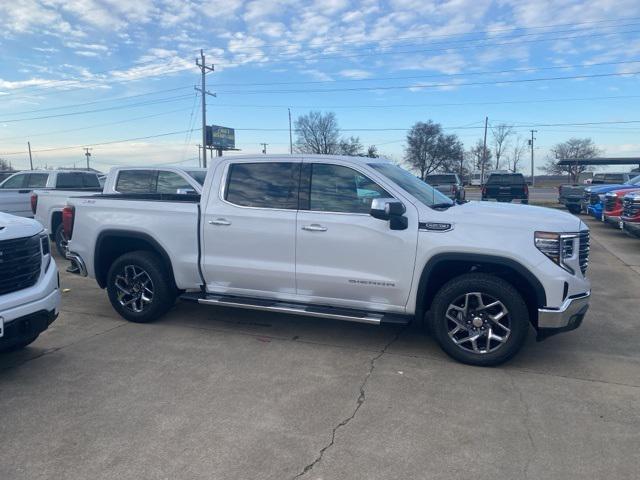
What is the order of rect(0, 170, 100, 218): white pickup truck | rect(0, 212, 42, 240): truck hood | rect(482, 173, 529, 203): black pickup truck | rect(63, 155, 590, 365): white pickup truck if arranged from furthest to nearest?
rect(482, 173, 529, 203): black pickup truck → rect(0, 170, 100, 218): white pickup truck → rect(63, 155, 590, 365): white pickup truck → rect(0, 212, 42, 240): truck hood

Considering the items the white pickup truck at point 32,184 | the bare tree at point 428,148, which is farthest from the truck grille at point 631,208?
the bare tree at point 428,148

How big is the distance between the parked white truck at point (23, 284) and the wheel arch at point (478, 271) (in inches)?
128

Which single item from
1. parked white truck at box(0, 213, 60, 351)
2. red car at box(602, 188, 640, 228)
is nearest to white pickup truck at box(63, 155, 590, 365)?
parked white truck at box(0, 213, 60, 351)

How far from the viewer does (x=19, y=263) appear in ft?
13.7

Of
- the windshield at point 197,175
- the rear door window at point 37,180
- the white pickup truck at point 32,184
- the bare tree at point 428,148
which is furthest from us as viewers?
the bare tree at point 428,148

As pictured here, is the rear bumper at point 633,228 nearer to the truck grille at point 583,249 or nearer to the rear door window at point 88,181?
the truck grille at point 583,249

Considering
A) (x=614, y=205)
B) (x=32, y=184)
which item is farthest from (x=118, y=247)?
(x=614, y=205)

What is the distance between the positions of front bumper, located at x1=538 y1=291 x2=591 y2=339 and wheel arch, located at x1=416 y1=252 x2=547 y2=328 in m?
0.09

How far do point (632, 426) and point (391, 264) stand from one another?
2.19 meters

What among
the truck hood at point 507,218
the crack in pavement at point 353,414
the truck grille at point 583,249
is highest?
the truck hood at point 507,218

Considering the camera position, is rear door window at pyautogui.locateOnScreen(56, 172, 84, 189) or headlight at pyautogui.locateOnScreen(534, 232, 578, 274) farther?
rear door window at pyautogui.locateOnScreen(56, 172, 84, 189)

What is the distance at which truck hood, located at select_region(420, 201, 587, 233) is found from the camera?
175 inches

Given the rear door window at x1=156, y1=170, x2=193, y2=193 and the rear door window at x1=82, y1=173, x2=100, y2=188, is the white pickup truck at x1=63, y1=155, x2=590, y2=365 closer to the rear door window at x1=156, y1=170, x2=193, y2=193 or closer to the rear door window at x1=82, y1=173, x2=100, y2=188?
the rear door window at x1=156, y1=170, x2=193, y2=193

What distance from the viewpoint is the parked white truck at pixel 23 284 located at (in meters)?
4.01
